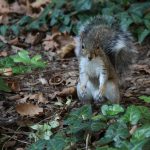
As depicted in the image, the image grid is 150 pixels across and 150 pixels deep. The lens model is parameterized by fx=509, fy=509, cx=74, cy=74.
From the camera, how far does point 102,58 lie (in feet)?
16.2

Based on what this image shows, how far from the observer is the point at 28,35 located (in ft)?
25.9

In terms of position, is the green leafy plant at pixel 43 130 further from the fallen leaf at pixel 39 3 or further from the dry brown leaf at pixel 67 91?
the fallen leaf at pixel 39 3

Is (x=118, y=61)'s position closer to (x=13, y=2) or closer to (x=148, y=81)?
(x=148, y=81)

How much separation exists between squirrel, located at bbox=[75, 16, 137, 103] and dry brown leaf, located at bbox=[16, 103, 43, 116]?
1.51ft

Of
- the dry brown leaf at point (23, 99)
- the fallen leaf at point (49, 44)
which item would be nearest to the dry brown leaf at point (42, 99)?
the dry brown leaf at point (23, 99)

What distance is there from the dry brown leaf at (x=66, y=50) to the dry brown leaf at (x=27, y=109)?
191cm

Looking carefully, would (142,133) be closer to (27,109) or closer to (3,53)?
(27,109)

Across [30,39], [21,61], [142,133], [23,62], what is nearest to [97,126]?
[142,133]

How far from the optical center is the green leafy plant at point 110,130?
149 inches

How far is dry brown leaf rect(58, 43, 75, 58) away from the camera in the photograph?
711cm

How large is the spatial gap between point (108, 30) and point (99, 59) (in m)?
0.39

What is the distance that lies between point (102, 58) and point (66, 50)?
2252 mm

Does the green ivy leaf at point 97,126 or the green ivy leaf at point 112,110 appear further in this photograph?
the green ivy leaf at point 112,110

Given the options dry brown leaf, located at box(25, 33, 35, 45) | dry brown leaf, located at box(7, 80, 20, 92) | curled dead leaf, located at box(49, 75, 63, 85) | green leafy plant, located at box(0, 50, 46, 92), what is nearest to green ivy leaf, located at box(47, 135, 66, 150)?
dry brown leaf, located at box(7, 80, 20, 92)
